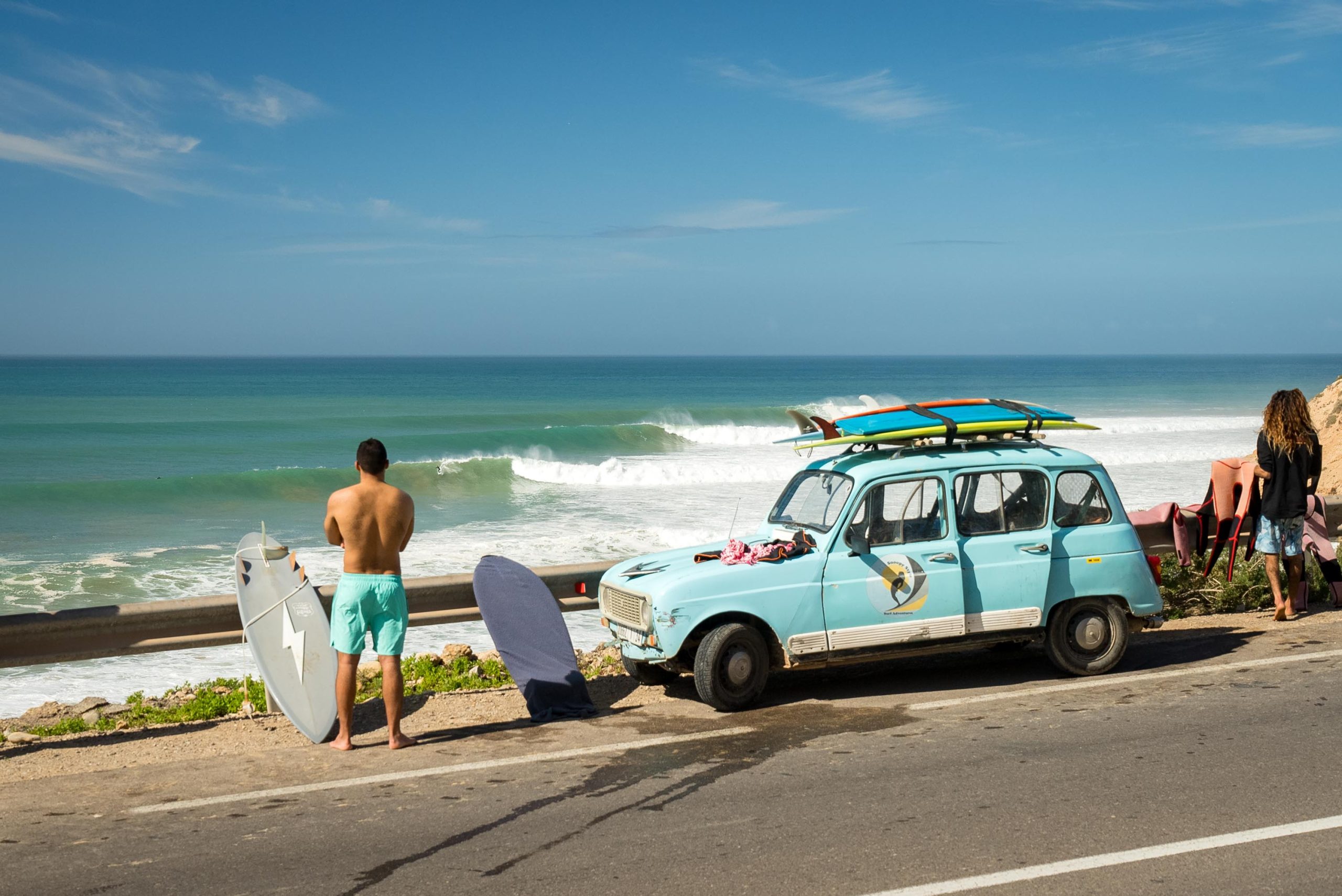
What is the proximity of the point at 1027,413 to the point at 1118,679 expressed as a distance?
1992 mm

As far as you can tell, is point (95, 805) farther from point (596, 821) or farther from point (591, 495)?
point (591, 495)

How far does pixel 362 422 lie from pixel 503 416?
798 centimetres

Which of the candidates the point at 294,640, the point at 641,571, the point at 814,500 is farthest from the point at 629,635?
the point at 294,640

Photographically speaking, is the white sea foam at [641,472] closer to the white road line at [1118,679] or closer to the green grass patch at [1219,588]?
the green grass patch at [1219,588]

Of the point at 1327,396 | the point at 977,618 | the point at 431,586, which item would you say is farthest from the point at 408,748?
the point at 1327,396

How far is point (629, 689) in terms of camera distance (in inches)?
335

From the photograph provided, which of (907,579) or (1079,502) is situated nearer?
(907,579)

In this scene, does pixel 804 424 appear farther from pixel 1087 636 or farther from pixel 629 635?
pixel 1087 636

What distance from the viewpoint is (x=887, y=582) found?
7.85m

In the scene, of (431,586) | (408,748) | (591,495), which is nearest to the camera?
(408,748)

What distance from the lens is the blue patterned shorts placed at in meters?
9.89

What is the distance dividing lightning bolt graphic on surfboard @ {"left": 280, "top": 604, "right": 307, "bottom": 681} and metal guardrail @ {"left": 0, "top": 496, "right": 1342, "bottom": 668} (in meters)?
0.36

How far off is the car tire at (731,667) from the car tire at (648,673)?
0.81m

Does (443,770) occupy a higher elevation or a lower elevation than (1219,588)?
lower
